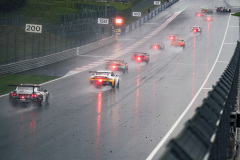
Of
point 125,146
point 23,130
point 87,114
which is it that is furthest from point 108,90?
point 125,146

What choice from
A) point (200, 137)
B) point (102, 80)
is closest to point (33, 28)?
point (102, 80)

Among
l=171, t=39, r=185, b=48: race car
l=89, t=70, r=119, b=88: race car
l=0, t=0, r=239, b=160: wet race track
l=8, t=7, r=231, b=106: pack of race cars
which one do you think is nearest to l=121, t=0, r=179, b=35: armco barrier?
l=171, t=39, r=185, b=48: race car

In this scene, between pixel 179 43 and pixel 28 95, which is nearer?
pixel 28 95

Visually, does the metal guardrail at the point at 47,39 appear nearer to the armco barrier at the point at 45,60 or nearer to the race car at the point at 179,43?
the armco barrier at the point at 45,60

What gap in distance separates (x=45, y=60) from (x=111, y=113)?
2027cm

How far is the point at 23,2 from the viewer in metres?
77.2

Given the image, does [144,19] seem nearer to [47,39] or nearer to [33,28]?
[47,39]

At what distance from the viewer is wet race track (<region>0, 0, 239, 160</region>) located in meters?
13.0

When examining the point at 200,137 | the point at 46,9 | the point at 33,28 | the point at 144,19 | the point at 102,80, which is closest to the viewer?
the point at 200,137

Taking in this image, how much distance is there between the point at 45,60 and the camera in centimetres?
3784

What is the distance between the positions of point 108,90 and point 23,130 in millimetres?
10869

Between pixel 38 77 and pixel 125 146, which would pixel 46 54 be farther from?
pixel 125 146

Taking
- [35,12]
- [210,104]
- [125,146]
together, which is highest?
[35,12]

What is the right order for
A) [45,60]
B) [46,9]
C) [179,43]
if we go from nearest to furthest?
[45,60]
[179,43]
[46,9]
